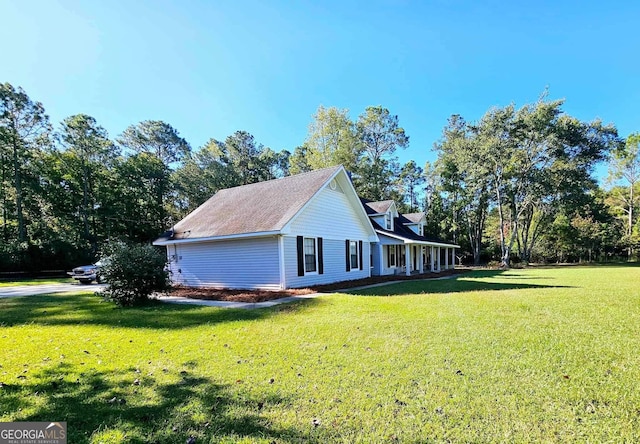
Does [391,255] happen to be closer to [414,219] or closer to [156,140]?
[414,219]

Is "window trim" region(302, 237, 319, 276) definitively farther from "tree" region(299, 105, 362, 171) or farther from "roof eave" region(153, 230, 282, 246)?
"tree" region(299, 105, 362, 171)

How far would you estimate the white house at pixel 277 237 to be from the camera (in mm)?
13469

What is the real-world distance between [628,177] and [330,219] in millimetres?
46456

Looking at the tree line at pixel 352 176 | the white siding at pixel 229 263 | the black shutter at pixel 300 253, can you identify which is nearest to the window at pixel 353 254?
the black shutter at pixel 300 253

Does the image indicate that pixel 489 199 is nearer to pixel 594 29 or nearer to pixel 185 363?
pixel 594 29

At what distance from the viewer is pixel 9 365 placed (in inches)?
183

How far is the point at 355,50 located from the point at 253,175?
30.2 meters

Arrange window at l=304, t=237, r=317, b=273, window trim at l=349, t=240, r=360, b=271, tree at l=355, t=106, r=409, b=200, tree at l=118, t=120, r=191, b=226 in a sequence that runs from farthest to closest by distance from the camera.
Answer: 1. tree at l=355, t=106, r=409, b=200
2. tree at l=118, t=120, r=191, b=226
3. window trim at l=349, t=240, r=360, b=271
4. window at l=304, t=237, r=317, b=273

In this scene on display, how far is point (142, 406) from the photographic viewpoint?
3.39 m

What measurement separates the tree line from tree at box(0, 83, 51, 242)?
83 millimetres

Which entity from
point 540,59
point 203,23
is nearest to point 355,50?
point 203,23

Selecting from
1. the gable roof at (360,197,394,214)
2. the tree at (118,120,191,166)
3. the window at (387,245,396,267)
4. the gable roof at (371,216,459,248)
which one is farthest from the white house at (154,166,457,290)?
the tree at (118,120,191,166)

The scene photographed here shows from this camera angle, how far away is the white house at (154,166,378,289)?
1345cm

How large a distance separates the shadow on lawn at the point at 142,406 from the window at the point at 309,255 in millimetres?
10339
